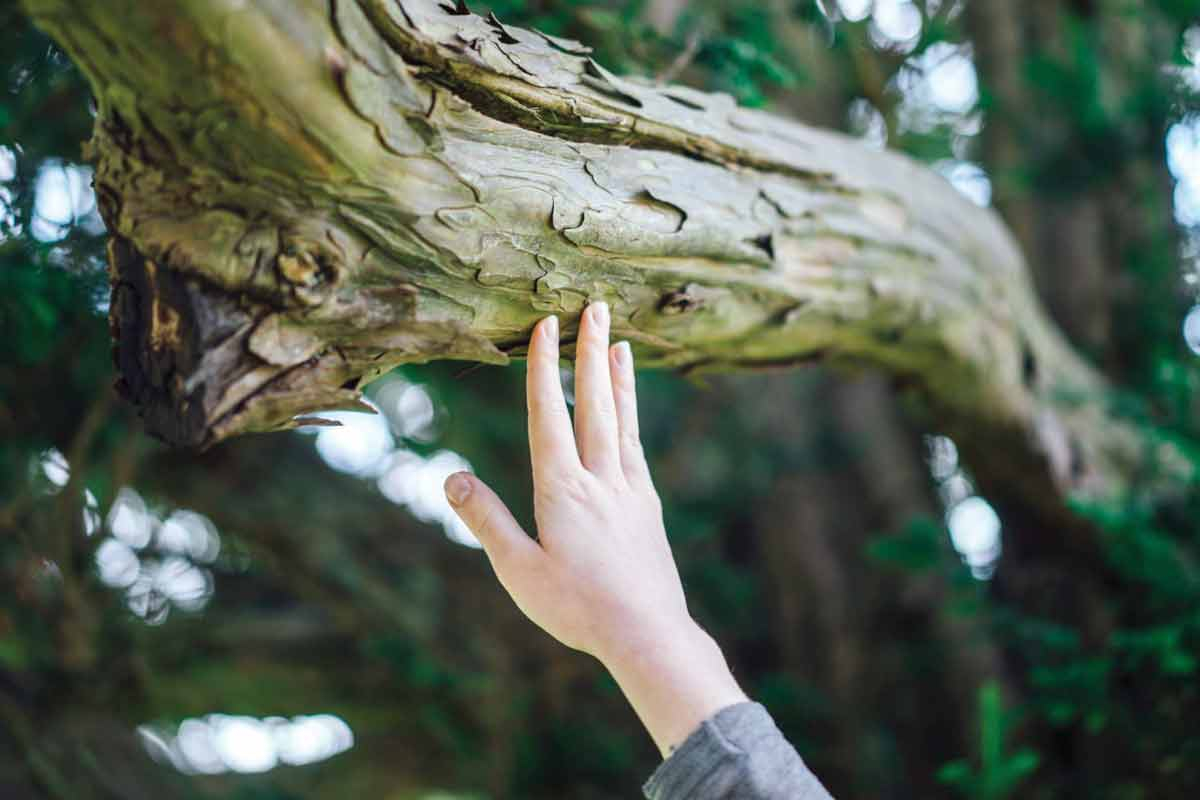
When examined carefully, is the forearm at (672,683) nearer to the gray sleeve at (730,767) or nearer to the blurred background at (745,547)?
the gray sleeve at (730,767)

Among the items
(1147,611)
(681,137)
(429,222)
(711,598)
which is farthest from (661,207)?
(711,598)

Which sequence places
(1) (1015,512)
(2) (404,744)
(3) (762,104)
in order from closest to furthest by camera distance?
(3) (762,104) < (1) (1015,512) < (2) (404,744)

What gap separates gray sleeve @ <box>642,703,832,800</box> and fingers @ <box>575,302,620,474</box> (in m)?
0.31

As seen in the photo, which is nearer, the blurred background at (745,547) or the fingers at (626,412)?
the fingers at (626,412)

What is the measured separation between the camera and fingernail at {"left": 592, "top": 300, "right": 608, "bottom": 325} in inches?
48.8

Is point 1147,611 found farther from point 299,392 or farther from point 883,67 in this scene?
point 299,392

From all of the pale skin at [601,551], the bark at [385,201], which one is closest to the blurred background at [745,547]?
the bark at [385,201]

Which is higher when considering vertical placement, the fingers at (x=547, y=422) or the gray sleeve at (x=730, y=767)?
the fingers at (x=547, y=422)

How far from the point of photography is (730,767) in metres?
1.03

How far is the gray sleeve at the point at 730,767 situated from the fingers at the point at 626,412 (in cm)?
30

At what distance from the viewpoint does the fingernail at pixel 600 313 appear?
124 centimetres

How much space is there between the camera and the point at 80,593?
Answer: 2268 mm

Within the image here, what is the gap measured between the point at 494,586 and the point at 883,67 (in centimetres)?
216

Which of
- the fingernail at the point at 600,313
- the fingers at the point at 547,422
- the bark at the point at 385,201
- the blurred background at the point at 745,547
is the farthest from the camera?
the blurred background at the point at 745,547
